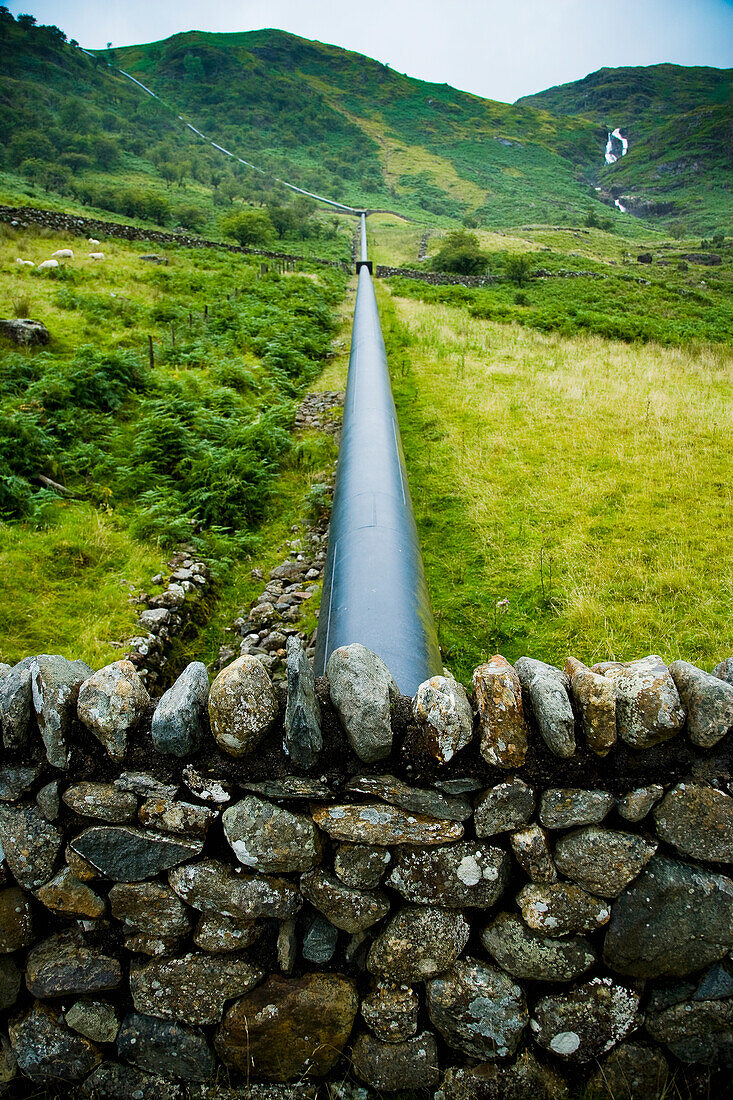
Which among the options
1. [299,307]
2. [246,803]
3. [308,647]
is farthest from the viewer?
[299,307]

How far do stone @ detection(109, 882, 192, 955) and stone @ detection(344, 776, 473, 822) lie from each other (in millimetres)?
1012

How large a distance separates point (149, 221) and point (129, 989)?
54005 mm

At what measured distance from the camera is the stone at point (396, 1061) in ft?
→ 8.97

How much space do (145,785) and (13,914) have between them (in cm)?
104

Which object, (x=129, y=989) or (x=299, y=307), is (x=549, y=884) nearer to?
(x=129, y=989)

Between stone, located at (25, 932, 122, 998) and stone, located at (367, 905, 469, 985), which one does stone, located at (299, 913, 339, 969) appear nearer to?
stone, located at (367, 905, 469, 985)

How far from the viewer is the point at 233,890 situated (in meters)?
2.54

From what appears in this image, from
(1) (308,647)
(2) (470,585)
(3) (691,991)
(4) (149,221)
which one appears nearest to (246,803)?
(3) (691,991)

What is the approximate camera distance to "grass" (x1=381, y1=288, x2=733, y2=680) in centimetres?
591

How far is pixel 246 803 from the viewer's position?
2.48 metres

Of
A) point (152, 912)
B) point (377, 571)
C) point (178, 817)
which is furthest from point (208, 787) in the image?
point (377, 571)

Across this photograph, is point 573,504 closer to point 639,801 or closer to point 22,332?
point 639,801

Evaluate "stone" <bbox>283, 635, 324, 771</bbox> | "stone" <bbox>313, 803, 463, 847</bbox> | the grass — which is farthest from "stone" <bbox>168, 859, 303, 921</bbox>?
the grass

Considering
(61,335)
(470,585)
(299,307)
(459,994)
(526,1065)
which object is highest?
(299,307)
